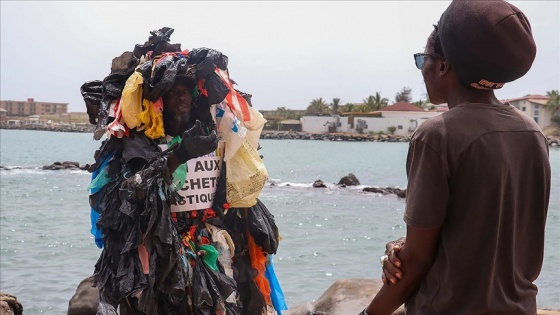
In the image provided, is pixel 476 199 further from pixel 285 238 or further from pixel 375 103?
pixel 375 103

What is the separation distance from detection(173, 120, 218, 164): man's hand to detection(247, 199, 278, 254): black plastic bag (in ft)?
2.20

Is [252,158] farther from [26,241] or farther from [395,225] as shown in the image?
[395,225]

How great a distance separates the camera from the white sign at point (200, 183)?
3.74m

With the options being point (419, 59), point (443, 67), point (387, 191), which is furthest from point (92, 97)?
point (387, 191)

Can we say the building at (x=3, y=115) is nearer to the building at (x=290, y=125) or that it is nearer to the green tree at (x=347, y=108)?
the building at (x=290, y=125)

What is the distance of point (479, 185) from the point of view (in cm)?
194

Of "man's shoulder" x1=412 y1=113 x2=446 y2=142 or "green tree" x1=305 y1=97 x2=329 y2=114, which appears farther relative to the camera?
"green tree" x1=305 y1=97 x2=329 y2=114

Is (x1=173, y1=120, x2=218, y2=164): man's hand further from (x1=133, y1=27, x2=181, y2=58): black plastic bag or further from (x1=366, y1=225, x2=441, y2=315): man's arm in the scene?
(x1=366, y1=225, x2=441, y2=315): man's arm

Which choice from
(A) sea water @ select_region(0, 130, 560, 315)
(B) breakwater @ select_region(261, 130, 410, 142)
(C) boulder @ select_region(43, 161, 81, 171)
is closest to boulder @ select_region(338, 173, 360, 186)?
(A) sea water @ select_region(0, 130, 560, 315)

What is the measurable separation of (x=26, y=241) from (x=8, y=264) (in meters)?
2.37

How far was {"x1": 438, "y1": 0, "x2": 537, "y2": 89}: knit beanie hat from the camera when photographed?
77.2 inches

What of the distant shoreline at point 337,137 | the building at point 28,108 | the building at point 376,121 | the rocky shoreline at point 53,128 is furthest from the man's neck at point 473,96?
the building at point 28,108

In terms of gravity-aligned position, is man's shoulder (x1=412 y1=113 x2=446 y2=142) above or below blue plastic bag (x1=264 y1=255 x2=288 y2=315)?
above

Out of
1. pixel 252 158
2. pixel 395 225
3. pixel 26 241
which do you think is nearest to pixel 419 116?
pixel 395 225
